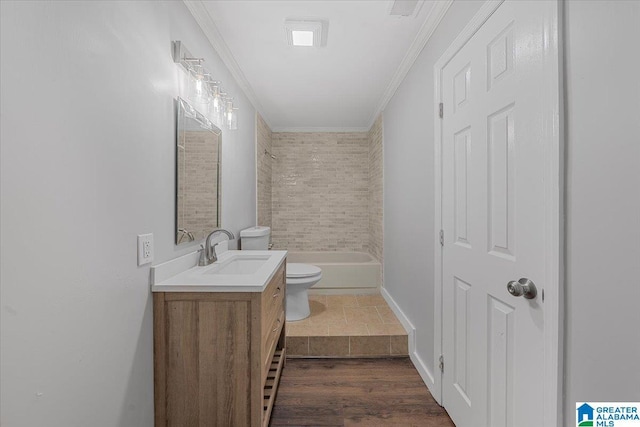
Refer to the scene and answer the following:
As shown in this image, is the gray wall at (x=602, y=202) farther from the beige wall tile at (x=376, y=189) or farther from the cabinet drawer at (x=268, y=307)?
the beige wall tile at (x=376, y=189)

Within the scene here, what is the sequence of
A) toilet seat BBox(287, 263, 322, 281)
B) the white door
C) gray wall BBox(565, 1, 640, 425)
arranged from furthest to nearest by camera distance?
toilet seat BBox(287, 263, 322, 281), the white door, gray wall BBox(565, 1, 640, 425)

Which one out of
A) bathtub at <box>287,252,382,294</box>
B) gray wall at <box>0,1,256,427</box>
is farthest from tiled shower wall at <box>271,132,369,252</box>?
gray wall at <box>0,1,256,427</box>

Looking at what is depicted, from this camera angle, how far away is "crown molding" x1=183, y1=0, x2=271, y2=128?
1704mm

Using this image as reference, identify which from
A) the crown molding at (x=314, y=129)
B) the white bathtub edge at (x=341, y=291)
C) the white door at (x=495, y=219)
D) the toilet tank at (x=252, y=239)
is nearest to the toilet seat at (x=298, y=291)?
the toilet tank at (x=252, y=239)

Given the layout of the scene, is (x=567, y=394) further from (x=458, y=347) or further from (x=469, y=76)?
(x=469, y=76)

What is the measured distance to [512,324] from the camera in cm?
112

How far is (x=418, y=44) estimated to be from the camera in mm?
2064

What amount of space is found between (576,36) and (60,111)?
151 centimetres

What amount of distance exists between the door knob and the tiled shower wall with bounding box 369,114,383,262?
8.26 ft

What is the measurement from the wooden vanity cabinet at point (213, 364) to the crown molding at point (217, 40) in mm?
1633

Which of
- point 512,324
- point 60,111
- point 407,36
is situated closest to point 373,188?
point 407,36

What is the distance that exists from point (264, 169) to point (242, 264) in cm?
214

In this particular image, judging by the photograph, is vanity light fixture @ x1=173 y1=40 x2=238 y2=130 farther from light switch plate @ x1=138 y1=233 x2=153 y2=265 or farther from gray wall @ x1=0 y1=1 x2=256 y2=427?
light switch plate @ x1=138 y1=233 x2=153 y2=265

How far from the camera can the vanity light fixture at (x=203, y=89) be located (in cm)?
155
